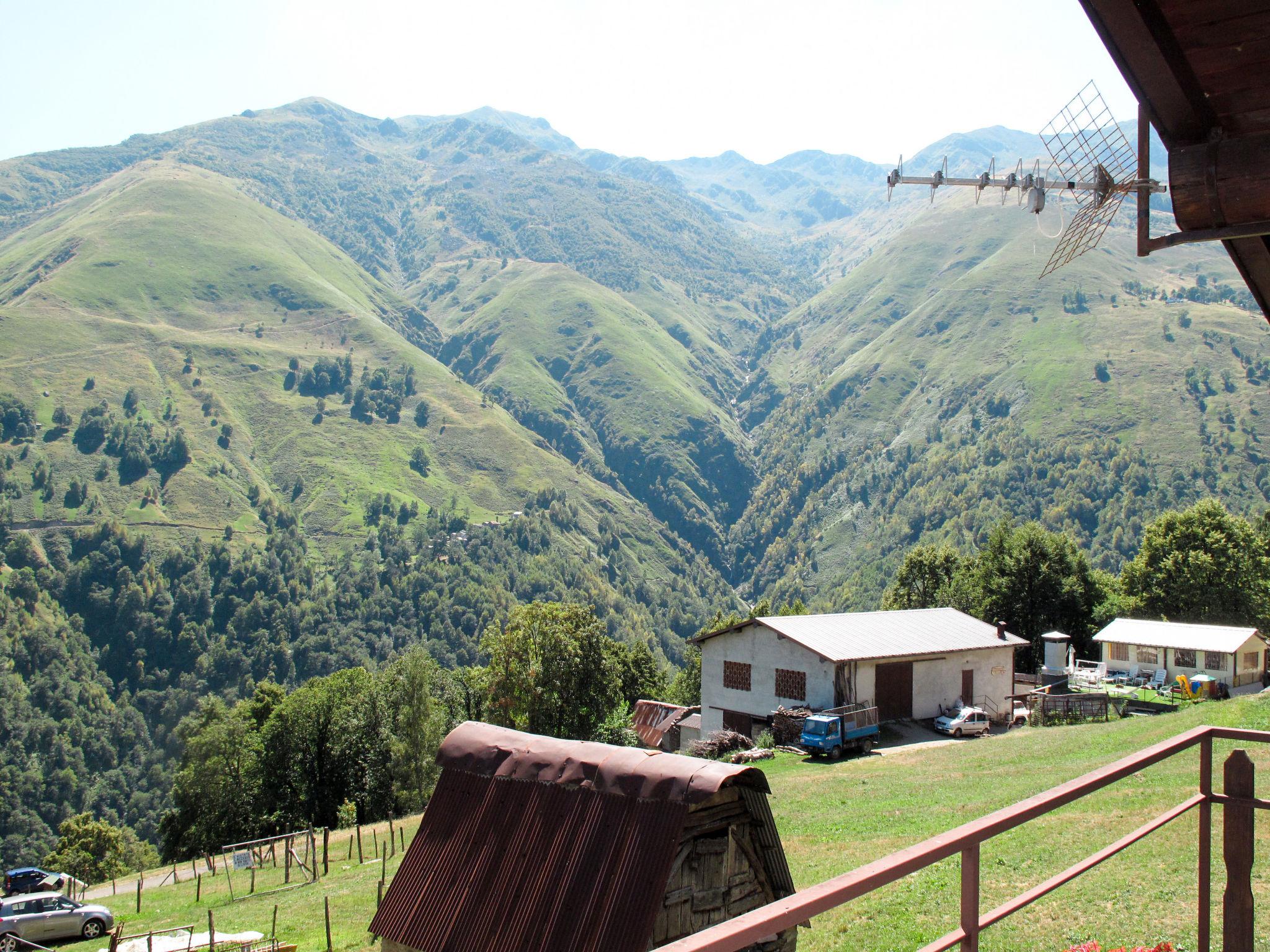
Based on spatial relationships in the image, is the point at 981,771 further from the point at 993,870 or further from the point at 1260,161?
the point at 1260,161

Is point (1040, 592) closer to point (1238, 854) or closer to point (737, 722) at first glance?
point (737, 722)

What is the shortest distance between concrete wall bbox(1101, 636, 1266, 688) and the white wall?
22075mm

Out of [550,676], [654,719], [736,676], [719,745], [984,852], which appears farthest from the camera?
[654,719]

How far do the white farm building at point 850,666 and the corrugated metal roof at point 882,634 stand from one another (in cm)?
7

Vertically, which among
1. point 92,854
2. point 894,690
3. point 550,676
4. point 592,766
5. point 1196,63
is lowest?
point 92,854

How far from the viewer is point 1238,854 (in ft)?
14.3

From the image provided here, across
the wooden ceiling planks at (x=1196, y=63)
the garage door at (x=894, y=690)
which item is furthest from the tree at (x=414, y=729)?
the wooden ceiling planks at (x=1196, y=63)

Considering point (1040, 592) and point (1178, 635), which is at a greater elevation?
point (1178, 635)

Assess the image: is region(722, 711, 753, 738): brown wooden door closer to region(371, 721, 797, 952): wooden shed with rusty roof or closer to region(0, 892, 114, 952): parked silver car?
region(0, 892, 114, 952): parked silver car

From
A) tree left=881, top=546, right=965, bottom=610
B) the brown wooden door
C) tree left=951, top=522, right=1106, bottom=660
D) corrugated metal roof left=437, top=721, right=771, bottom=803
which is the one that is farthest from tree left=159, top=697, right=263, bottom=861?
corrugated metal roof left=437, top=721, right=771, bottom=803

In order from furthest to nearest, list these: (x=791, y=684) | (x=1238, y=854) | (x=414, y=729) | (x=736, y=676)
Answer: (x=414, y=729)
(x=736, y=676)
(x=791, y=684)
(x=1238, y=854)

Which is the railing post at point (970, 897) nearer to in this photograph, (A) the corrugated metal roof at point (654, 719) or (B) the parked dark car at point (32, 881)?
(A) the corrugated metal roof at point (654, 719)

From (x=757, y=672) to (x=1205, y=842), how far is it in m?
38.8

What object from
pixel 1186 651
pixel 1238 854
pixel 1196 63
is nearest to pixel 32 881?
pixel 1238 854
